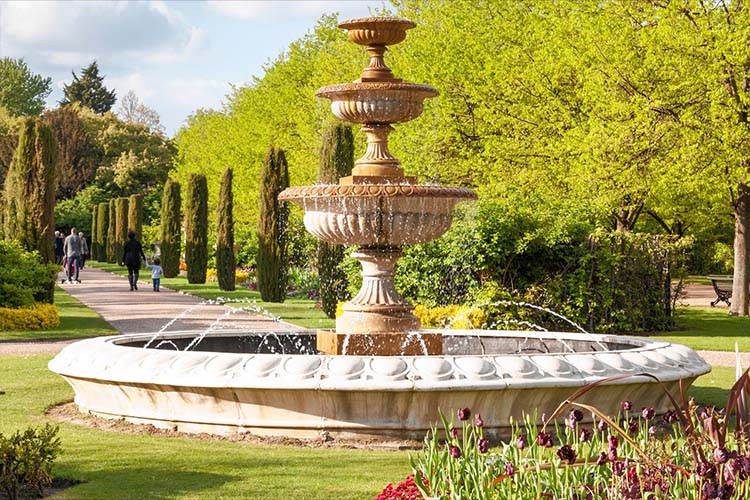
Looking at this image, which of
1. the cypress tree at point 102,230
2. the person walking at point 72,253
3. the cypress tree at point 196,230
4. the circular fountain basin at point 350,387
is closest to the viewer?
the circular fountain basin at point 350,387

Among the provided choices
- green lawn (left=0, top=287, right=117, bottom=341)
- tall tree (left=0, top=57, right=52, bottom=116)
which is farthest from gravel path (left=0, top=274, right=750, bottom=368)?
tall tree (left=0, top=57, right=52, bottom=116)

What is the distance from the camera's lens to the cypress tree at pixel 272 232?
26.2 meters

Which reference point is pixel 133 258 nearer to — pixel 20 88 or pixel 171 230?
pixel 171 230

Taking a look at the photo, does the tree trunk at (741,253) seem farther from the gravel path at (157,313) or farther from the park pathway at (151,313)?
the park pathway at (151,313)

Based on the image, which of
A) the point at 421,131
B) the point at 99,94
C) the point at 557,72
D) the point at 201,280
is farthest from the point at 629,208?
the point at 99,94

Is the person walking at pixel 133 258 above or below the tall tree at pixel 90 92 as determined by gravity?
below

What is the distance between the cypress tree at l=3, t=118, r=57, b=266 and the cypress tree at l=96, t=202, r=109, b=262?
38.8 metres

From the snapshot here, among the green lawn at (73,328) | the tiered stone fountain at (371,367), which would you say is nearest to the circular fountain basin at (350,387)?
the tiered stone fountain at (371,367)

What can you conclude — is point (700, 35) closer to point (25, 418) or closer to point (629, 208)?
point (629, 208)

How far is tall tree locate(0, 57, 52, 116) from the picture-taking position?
9481 cm

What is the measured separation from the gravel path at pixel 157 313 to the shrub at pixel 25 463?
16.5 feet

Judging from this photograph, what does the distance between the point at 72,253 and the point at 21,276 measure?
13768 mm

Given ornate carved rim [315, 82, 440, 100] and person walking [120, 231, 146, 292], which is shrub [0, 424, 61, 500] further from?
person walking [120, 231, 146, 292]

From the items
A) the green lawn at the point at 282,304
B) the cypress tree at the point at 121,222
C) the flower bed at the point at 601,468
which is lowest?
the green lawn at the point at 282,304
